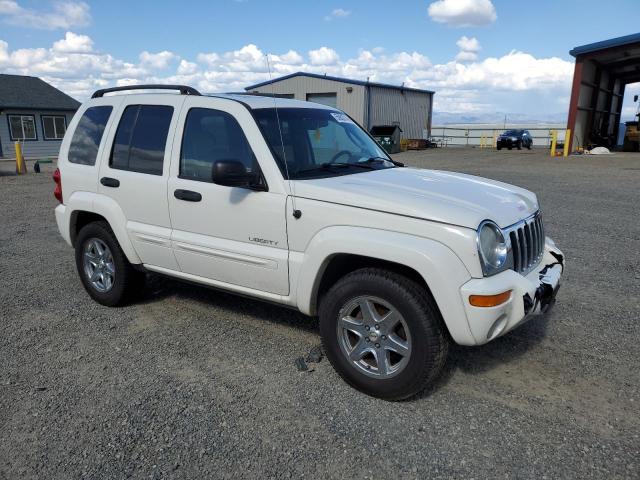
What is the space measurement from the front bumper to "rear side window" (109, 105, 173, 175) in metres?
2.65

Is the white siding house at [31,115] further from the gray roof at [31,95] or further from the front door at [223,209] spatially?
the front door at [223,209]

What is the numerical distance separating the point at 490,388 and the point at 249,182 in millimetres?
2139

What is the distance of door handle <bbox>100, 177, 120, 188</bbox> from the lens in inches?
176

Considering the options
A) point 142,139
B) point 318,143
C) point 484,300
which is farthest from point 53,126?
point 484,300

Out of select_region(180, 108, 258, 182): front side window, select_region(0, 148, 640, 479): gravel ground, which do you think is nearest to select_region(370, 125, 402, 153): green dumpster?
select_region(0, 148, 640, 479): gravel ground

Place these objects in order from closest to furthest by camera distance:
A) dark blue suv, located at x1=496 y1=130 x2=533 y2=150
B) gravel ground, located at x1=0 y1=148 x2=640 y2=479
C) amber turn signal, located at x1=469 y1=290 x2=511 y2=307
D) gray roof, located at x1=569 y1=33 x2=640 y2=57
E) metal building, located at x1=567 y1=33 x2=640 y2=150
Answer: gravel ground, located at x1=0 y1=148 x2=640 y2=479 < amber turn signal, located at x1=469 y1=290 x2=511 y2=307 < gray roof, located at x1=569 y1=33 x2=640 y2=57 < metal building, located at x1=567 y1=33 x2=640 y2=150 < dark blue suv, located at x1=496 y1=130 x2=533 y2=150

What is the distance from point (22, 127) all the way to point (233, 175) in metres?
30.8

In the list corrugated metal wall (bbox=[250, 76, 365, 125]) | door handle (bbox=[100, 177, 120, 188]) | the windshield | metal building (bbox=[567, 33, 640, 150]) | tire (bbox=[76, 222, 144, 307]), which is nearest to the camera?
the windshield

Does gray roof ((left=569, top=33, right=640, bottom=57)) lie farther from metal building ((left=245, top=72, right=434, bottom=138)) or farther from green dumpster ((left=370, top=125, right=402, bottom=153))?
metal building ((left=245, top=72, right=434, bottom=138))

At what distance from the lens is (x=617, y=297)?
5.09m

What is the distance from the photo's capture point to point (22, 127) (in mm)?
28984

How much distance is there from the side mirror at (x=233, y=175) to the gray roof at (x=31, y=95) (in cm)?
2971

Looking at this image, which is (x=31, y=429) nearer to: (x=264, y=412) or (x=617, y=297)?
(x=264, y=412)

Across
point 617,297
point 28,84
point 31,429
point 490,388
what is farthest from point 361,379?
point 28,84
